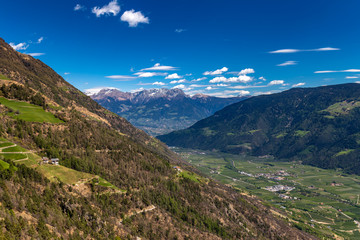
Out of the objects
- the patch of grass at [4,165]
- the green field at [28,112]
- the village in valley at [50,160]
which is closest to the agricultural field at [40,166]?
the village in valley at [50,160]

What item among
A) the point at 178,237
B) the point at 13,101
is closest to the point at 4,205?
the point at 178,237

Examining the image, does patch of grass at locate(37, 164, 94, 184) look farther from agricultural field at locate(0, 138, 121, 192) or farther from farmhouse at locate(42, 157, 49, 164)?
farmhouse at locate(42, 157, 49, 164)

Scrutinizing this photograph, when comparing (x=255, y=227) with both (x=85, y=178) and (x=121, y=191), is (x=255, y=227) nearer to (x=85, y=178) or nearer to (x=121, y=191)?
(x=121, y=191)

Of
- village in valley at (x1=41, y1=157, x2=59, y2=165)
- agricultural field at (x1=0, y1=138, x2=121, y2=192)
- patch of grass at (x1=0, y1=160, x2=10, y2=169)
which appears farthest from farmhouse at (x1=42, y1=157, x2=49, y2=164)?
patch of grass at (x1=0, y1=160, x2=10, y2=169)

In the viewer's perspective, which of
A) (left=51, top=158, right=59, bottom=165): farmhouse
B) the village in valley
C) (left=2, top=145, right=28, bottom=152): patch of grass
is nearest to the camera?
(left=2, top=145, right=28, bottom=152): patch of grass

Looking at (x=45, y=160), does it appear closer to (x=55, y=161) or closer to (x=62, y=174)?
(x=55, y=161)

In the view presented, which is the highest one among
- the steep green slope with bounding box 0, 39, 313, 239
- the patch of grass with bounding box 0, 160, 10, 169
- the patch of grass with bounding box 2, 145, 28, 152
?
the patch of grass with bounding box 2, 145, 28, 152

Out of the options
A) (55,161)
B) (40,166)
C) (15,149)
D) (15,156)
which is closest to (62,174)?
(40,166)
